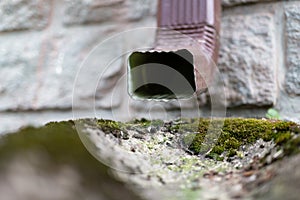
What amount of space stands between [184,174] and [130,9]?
0.85m

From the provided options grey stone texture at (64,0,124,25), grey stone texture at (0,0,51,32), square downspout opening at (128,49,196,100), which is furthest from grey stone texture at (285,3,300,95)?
grey stone texture at (0,0,51,32)

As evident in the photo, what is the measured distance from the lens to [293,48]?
1104 mm

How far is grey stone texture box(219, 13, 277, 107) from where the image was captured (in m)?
1.11

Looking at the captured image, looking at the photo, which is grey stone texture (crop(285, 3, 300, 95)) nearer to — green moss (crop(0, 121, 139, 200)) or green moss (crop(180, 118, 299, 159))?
green moss (crop(180, 118, 299, 159))

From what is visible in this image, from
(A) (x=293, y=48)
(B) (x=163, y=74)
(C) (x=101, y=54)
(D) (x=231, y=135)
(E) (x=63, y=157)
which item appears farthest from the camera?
(C) (x=101, y=54)

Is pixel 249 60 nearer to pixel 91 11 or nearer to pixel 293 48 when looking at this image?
pixel 293 48

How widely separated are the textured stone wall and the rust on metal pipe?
9cm

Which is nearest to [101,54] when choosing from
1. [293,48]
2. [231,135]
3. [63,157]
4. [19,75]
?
[19,75]

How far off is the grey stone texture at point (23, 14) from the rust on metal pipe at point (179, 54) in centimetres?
34

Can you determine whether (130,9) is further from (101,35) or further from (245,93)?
(245,93)

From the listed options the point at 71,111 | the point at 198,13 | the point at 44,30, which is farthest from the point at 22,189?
the point at 44,30

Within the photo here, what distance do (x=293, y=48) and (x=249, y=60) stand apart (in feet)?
0.33

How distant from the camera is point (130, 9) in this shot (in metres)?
1.23

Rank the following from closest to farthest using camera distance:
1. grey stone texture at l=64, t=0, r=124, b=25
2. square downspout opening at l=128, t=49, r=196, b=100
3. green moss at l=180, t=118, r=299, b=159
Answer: green moss at l=180, t=118, r=299, b=159
square downspout opening at l=128, t=49, r=196, b=100
grey stone texture at l=64, t=0, r=124, b=25
